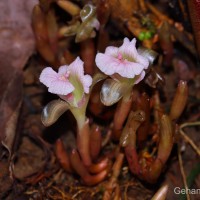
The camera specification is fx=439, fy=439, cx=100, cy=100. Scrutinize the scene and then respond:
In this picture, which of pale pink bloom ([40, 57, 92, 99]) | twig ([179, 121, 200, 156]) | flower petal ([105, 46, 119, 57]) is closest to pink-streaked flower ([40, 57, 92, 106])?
pale pink bloom ([40, 57, 92, 99])

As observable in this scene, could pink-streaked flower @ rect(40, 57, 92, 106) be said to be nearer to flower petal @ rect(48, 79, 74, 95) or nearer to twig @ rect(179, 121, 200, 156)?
flower petal @ rect(48, 79, 74, 95)

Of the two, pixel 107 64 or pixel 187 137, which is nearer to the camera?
pixel 107 64

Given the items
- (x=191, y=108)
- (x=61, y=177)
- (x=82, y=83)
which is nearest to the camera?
(x=82, y=83)

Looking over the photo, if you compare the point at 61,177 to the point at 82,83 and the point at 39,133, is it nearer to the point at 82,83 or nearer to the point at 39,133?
the point at 39,133

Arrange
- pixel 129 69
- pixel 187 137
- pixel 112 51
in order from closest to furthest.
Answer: pixel 129 69, pixel 112 51, pixel 187 137

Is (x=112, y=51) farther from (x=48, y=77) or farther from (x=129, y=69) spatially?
(x=48, y=77)

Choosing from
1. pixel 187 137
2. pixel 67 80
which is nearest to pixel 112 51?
pixel 67 80

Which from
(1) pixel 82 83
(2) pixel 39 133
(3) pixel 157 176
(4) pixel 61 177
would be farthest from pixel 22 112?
(3) pixel 157 176
